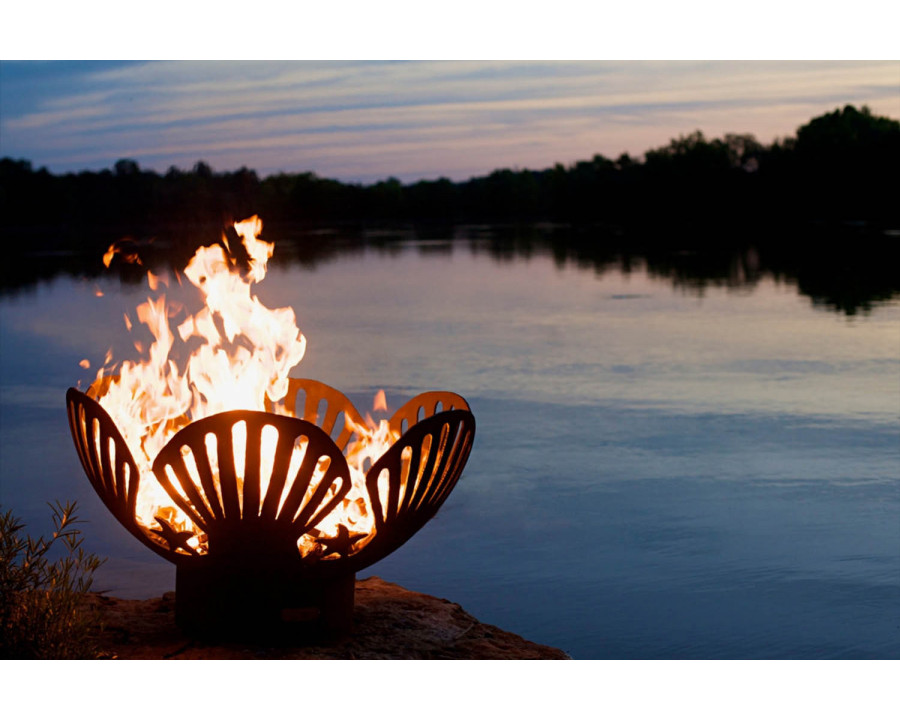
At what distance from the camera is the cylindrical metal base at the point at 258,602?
342 centimetres

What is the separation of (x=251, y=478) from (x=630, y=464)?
3380 millimetres

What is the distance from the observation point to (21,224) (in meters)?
33.6

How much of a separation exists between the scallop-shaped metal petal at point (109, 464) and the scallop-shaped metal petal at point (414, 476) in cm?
65

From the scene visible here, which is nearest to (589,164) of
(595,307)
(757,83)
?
(757,83)

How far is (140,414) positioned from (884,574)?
10.1 feet

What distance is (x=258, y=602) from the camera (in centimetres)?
343

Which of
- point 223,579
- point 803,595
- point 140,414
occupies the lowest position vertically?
point 803,595

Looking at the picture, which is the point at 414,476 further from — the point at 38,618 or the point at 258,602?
the point at 38,618

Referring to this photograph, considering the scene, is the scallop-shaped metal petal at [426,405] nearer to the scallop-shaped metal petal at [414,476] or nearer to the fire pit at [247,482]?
the fire pit at [247,482]

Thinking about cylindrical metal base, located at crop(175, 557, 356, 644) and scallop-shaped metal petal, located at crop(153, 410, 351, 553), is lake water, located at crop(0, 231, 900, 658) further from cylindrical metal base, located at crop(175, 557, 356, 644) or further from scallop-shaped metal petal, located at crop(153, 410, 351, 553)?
scallop-shaped metal petal, located at crop(153, 410, 351, 553)

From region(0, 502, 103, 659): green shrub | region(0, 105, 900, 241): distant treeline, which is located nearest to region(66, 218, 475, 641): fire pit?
region(0, 502, 103, 659): green shrub

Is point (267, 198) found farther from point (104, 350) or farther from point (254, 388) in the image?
point (254, 388)

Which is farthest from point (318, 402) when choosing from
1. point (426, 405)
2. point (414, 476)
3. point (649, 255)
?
point (649, 255)

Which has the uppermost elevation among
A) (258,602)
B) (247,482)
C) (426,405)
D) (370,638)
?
(426,405)
